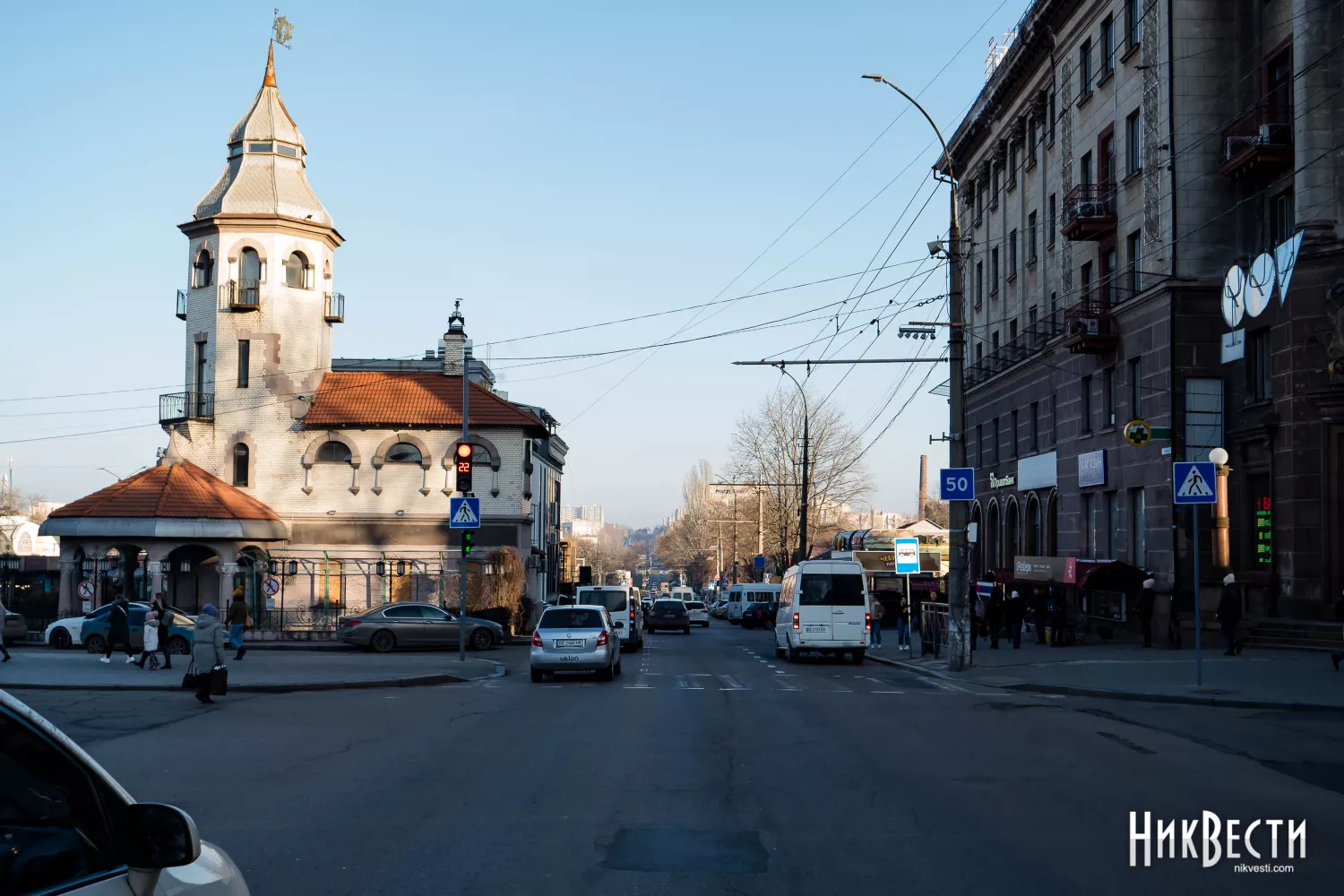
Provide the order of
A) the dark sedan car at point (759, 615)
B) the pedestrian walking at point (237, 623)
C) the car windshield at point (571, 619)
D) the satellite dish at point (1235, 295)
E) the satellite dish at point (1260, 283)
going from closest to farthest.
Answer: the car windshield at point (571, 619), the satellite dish at point (1260, 283), the satellite dish at point (1235, 295), the pedestrian walking at point (237, 623), the dark sedan car at point (759, 615)

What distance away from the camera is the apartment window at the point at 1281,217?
3017cm

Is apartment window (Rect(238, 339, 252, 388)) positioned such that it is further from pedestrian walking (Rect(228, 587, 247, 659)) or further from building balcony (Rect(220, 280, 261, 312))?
pedestrian walking (Rect(228, 587, 247, 659))

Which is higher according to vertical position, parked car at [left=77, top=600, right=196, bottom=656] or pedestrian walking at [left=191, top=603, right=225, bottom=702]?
pedestrian walking at [left=191, top=603, right=225, bottom=702]

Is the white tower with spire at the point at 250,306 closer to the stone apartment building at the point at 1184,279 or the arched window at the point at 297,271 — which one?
the arched window at the point at 297,271

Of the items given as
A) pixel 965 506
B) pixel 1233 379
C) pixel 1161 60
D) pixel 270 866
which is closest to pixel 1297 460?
pixel 1233 379

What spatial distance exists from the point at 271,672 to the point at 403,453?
24136 mm

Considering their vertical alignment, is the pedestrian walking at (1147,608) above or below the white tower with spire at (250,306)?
below

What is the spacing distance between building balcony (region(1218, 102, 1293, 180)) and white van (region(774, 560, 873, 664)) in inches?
528

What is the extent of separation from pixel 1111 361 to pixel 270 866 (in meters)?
33.3

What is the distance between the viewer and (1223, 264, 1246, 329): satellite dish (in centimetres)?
2777

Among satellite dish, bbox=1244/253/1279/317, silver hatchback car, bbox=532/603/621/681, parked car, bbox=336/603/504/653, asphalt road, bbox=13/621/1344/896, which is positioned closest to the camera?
asphalt road, bbox=13/621/1344/896

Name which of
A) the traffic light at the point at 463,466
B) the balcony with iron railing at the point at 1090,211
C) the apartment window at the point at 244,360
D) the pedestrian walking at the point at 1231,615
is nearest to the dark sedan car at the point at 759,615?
the apartment window at the point at 244,360

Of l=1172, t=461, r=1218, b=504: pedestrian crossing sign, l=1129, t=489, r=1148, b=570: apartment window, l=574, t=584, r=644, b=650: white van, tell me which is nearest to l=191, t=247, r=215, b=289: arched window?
l=574, t=584, r=644, b=650: white van

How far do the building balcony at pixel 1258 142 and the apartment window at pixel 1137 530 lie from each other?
9.14m
